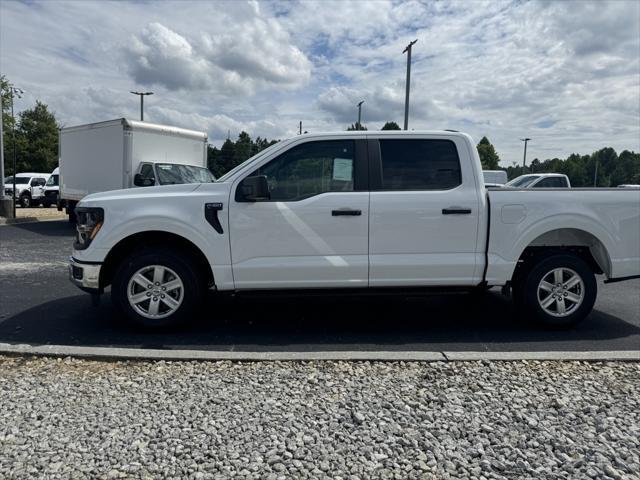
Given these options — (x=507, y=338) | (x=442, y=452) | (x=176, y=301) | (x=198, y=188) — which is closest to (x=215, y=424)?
(x=442, y=452)

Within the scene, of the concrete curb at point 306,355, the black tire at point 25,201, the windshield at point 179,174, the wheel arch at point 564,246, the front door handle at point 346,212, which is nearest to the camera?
the concrete curb at point 306,355

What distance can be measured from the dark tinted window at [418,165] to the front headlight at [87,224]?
2.77 meters

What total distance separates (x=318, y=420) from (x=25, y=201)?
1123 inches

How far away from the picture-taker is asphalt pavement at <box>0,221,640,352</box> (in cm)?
477

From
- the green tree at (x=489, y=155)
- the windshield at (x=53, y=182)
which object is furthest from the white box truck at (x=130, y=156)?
the green tree at (x=489, y=155)

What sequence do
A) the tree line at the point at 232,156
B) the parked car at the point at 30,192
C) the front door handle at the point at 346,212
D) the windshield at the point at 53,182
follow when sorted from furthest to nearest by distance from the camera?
the tree line at the point at 232,156
the parked car at the point at 30,192
the windshield at the point at 53,182
the front door handle at the point at 346,212

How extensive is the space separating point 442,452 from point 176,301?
9.87 ft

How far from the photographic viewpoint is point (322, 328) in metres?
5.27

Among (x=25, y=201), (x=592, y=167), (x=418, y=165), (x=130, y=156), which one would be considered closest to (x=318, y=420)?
(x=418, y=165)

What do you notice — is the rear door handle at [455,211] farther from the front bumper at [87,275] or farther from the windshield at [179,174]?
the windshield at [179,174]

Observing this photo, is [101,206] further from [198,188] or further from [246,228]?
[246,228]

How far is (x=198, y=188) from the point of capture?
501 cm

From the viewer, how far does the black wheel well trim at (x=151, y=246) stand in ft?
16.5

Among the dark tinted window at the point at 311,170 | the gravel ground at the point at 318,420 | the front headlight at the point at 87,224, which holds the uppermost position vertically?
the dark tinted window at the point at 311,170
